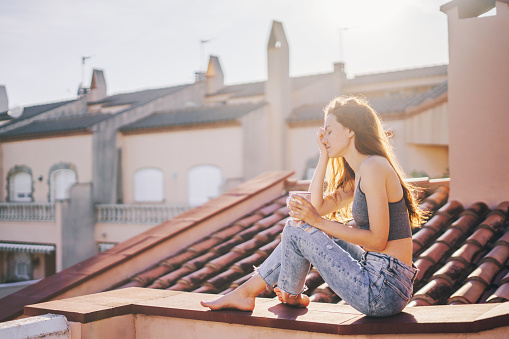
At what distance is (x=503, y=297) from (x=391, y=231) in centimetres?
170

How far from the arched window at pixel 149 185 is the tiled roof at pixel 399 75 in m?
11.3

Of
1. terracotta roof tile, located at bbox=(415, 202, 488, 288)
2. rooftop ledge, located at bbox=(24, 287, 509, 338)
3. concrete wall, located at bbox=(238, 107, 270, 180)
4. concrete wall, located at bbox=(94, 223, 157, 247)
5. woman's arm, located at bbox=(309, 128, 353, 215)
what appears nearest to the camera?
rooftop ledge, located at bbox=(24, 287, 509, 338)

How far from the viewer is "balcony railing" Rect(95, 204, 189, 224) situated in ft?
69.6

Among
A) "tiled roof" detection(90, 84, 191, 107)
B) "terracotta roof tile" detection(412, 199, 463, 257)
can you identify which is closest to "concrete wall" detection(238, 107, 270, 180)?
"tiled roof" detection(90, 84, 191, 107)

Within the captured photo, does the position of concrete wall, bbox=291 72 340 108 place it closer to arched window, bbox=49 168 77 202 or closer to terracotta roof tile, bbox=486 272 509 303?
arched window, bbox=49 168 77 202

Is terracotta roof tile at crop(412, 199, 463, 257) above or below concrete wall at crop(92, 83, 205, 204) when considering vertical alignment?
below

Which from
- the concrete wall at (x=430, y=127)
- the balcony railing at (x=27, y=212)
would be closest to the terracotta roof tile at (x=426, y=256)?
the concrete wall at (x=430, y=127)

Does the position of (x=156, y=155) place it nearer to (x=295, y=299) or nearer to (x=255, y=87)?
(x=255, y=87)

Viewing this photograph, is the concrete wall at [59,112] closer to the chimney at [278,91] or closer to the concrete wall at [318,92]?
the chimney at [278,91]

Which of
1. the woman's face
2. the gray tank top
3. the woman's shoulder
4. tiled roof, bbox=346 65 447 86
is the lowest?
the gray tank top

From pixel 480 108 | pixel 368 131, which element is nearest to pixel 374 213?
pixel 368 131

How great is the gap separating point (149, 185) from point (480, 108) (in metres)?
19.6

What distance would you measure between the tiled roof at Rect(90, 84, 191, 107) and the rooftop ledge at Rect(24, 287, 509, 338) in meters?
25.4

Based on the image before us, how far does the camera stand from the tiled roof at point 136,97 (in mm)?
29478
